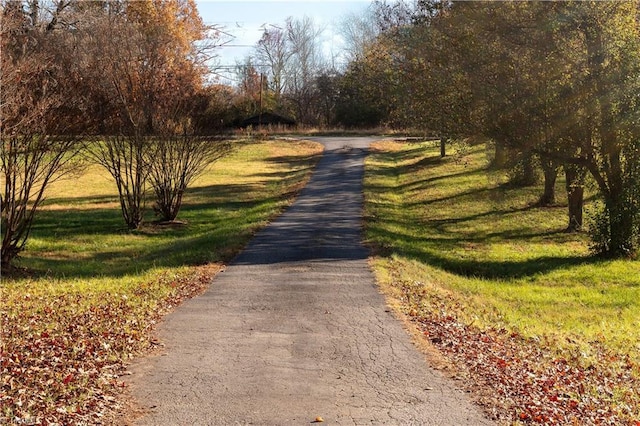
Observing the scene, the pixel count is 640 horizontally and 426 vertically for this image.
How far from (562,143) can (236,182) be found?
20.3m

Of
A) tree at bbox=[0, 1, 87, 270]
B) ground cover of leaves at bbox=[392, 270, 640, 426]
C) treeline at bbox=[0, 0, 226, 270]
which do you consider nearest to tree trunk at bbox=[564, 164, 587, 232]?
ground cover of leaves at bbox=[392, 270, 640, 426]

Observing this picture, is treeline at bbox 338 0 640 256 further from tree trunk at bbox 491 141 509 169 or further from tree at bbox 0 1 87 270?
tree at bbox 0 1 87 270

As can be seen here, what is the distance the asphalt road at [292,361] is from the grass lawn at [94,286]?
1.51 ft

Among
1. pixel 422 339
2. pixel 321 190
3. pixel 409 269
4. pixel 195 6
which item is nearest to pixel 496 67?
pixel 409 269

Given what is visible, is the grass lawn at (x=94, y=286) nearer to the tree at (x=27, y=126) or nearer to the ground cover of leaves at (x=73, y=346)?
the ground cover of leaves at (x=73, y=346)

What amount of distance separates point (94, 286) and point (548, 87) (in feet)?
37.6

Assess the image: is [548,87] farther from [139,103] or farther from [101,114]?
[139,103]

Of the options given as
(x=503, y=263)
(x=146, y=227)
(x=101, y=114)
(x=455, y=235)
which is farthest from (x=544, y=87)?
(x=146, y=227)

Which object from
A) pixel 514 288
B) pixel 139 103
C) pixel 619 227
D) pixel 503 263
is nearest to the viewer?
pixel 514 288

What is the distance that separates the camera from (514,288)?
14922mm

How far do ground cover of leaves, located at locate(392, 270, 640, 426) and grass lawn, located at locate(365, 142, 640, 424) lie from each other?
24 mm

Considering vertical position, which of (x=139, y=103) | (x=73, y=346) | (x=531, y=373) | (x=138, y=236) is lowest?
(x=531, y=373)

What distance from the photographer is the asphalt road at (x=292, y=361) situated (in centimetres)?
602

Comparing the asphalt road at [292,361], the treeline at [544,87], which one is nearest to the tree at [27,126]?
the asphalt road at [292,361]
